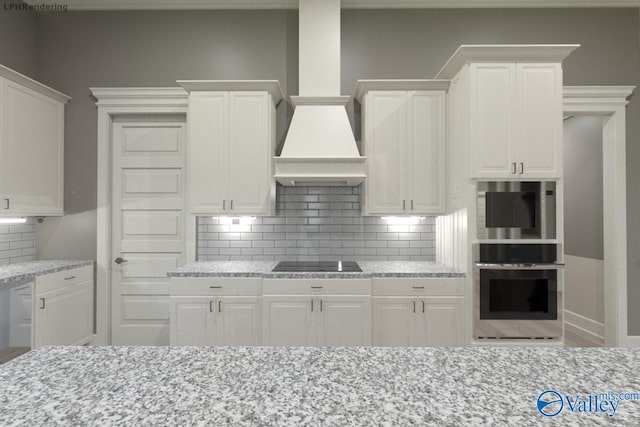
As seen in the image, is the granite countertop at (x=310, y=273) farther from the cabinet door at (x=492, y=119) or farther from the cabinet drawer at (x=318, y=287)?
the cabinet door at (x=492, y=119)

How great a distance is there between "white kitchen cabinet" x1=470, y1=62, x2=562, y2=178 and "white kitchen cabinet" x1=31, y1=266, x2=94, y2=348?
3.65 meters

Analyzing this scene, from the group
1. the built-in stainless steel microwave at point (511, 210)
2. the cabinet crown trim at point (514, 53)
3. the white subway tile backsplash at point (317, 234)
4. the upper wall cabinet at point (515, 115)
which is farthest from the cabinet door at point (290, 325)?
the cabinet crown trim at point (514, 53)

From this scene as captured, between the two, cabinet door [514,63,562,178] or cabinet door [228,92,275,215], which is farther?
cabinet door [228,92,275,215]

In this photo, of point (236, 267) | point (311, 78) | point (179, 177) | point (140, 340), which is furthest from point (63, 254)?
point (311, 78)

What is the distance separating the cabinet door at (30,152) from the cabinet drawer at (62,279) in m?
0.62

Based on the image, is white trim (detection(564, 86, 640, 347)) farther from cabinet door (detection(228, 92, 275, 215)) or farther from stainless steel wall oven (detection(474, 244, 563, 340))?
cabinet door (detection(228, 92, 275, 215))

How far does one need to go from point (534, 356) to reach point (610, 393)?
219 millimetres

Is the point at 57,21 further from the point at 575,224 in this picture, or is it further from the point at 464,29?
the point at 575,224

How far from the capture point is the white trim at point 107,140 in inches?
140

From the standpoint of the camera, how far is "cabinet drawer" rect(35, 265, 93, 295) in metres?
2.87

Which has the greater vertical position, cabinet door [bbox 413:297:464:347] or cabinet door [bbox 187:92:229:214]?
cabinet door [bbox 187:92:229:214]

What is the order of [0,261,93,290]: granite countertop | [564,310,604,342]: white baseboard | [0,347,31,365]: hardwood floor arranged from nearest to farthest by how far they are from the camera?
1. [0,347,31,365]: hardwood floor
2. [0,261,93,290]: granite countertop
3. [564,310,604,342]: white baseboard

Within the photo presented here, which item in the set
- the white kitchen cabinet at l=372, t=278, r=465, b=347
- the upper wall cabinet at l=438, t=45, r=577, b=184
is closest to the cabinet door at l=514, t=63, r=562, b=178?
the upper wall cabinet at l=438, t=45, r=577, b=184

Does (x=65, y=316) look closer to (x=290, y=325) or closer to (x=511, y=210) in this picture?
(x=290, y=325)
